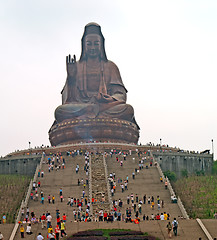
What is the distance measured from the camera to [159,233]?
2388 cm

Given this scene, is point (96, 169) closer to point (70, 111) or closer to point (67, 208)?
point (67, 208)

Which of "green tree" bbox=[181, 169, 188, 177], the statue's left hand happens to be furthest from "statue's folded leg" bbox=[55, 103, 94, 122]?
"green tree" bbox=[181, 169, 188, 177]

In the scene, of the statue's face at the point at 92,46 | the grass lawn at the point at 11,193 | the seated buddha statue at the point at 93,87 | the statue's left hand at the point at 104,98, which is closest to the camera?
the grass lawn at the point at 11,193

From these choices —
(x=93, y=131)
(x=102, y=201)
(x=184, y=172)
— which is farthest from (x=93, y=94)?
(x=102, y=201)

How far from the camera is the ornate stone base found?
48688mm

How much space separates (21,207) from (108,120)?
2010cm

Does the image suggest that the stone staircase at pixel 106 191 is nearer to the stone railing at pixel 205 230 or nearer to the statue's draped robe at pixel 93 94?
the stone railing at pixel 205 230

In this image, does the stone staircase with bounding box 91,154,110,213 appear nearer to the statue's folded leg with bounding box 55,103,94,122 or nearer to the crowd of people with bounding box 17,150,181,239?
the crowd of people with bounding box 17,150,181,239

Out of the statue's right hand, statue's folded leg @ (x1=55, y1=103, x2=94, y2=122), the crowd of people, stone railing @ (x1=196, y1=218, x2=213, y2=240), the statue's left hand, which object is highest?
the statue's right hand

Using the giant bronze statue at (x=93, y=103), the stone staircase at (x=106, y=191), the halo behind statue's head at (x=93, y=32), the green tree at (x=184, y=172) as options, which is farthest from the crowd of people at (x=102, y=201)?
the halo behind statue's head at (x=93, y=32)

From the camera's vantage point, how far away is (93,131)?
4866cm

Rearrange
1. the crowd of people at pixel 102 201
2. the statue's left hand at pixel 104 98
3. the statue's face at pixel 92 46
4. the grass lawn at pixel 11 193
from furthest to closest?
the statue's face at pixel 92 46
the statue's left hand at pixel 104 98
the grass lawn at pixel 11 193
the crowd of people at pixel 102 201

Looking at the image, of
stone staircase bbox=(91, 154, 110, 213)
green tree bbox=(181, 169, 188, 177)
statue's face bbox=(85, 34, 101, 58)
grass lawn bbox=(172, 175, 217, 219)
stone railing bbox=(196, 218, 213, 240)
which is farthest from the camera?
statue's face bbox=(85, 34, 101, 58)

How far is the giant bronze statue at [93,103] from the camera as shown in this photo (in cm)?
4884
